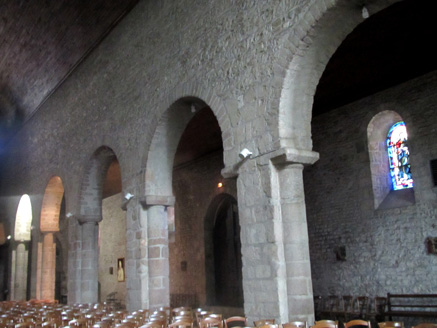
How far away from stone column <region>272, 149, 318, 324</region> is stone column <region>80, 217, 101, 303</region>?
28.5 ft

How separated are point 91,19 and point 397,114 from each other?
8.36 metres

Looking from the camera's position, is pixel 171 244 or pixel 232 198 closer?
pixel 232 198

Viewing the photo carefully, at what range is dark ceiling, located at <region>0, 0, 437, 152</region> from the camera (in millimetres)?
9172

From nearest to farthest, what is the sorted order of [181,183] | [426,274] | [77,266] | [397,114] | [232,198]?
[426,274], [397,114], [77,266], [232,198], [181,183]

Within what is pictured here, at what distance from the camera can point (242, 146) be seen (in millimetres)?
7969

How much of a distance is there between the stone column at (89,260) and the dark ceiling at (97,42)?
5171 mm

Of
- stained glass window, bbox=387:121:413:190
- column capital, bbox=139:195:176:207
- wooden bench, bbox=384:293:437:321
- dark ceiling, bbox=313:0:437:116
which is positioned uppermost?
dark ceiling, bbox=313:0:437:116

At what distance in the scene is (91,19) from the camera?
13.4 m

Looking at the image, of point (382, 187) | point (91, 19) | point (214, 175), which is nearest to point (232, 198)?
point (214, 175)

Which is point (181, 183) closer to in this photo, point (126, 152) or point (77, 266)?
point (77, 266)

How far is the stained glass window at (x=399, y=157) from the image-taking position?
455 inches

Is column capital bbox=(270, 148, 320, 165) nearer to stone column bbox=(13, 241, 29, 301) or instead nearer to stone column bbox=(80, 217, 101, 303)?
stone column bbox=(80, 217, 101, 303)

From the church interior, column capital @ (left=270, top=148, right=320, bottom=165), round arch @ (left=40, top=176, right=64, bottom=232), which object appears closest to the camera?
column capital @ (left=270, top=148, right=320, bottom=165)

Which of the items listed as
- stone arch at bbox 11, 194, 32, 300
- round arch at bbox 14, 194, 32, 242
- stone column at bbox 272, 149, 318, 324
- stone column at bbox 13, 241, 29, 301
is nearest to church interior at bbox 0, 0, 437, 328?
stone column at bbox 272, 149, 318, 324
